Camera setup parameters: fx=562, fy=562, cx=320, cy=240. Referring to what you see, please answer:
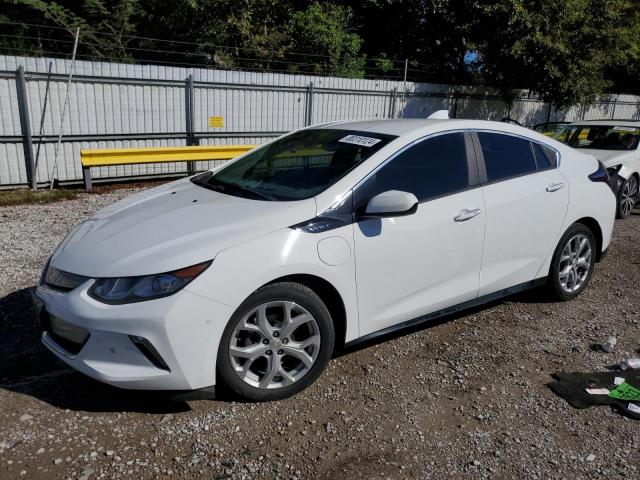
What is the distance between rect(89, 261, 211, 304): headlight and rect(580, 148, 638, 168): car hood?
7.35 metres

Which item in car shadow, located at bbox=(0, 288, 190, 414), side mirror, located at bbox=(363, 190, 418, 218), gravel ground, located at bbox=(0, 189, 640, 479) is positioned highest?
side mirror, located at bbox=(363, 190, 418, 218)

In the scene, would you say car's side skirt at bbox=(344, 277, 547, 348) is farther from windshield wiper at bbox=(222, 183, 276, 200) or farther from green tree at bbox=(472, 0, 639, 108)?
green tree at bbox=(472, 0, 639, 108)

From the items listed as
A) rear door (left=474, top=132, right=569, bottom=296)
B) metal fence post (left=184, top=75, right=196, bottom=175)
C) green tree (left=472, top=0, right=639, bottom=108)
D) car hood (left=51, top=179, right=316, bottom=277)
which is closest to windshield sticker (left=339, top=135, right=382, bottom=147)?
car hood (left=51, top=179, right=316, bottom=277)

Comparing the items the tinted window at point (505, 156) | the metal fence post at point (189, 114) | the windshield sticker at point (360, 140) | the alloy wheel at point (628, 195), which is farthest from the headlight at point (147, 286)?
the metal fence post at point (189, 114)

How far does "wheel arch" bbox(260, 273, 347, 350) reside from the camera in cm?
321

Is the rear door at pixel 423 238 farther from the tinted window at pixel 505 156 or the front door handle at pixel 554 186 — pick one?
the front door handle at pixel 554 186

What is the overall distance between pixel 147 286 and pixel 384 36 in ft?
72.2

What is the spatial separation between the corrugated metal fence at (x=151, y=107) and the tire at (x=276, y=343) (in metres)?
7.85

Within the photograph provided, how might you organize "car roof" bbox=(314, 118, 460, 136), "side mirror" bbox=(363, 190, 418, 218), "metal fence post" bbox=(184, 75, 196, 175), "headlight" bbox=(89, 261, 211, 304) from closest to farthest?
"headlight" bbox=(89, 261, 211, 304) < "side mirror" bbox=(363, 190, 418, 218) < "car roof" bbox=(314, 118, 460, 136) < "metal fence post" bbox=(184, 75, 196, 175)

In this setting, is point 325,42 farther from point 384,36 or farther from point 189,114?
point 189,114

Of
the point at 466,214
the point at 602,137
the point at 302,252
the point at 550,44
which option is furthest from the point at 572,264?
the point at 550,44

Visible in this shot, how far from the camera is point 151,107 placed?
34.9ft

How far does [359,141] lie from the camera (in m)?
3.88

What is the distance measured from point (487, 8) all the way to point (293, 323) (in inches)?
600
